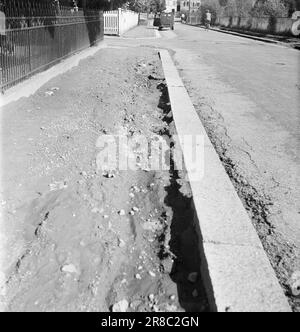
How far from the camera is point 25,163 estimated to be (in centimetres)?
500

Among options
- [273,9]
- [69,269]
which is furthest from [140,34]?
[69,269]

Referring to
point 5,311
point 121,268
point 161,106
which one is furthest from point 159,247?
point 161,106

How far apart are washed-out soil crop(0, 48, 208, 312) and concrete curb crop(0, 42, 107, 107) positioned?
0.61m

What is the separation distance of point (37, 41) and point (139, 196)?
632 centimetres

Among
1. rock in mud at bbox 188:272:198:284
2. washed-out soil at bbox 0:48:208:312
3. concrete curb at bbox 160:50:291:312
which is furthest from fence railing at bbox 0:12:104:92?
rock in mud at bbox 188:272:198:284

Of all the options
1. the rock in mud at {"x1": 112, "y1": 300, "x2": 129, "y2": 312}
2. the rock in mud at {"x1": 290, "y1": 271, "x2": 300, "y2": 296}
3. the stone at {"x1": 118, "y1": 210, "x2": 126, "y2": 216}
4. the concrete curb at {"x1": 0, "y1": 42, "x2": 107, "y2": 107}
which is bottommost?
the rock in mud at {"x1": 112, "y1": 300, "x2": 129, "y2": 312}

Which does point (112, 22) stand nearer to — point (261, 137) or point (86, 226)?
point (261, 137)

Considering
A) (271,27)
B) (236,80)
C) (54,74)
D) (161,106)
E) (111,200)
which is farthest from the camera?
(271,27)

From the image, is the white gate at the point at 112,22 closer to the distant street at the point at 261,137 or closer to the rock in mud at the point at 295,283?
the distant street at the point at 261,137

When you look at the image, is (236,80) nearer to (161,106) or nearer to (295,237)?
(161,106)

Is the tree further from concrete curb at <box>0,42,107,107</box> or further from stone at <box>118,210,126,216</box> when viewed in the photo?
stone at <box>118,210,126,216</box>

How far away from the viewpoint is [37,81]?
884cm

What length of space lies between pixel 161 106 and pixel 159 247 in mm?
5140

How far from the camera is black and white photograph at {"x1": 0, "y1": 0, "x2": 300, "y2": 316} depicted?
296 centimetres
